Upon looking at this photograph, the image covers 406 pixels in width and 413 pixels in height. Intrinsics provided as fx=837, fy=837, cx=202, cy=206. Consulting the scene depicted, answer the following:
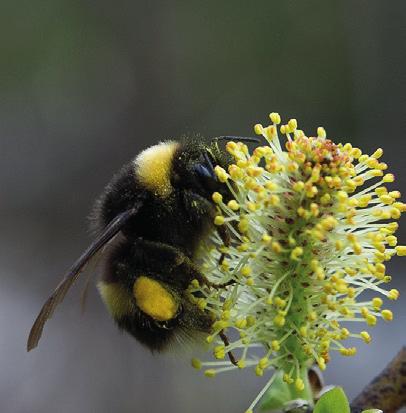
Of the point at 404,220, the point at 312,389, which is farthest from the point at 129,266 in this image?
the point at 404,220

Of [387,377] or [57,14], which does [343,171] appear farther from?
[57,14]

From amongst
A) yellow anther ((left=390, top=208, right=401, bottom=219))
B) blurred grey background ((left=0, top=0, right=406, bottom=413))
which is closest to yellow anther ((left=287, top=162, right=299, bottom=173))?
yellow anther ((left=390, top=208, right=401, bottom=219))

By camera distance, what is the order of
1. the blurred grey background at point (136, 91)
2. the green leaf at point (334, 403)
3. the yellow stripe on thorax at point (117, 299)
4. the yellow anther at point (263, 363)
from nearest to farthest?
the green leaf at point (334, 403) < the yellow anther at point (263, 363) < the yellow stripe on thorax at point (117, 299) < the blurred grey background at point (136, 91)

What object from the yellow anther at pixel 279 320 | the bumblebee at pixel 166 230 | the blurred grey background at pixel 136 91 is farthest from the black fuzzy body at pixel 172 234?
the blurred grey background at pixel 136 91

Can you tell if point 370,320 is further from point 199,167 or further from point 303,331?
point 199,167

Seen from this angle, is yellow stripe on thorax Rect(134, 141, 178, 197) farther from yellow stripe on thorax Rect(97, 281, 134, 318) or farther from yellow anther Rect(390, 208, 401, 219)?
yellow anther Rect(390, 208, 401, 219)

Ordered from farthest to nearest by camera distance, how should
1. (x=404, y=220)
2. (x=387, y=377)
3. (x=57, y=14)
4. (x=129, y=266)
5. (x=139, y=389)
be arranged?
1. (x=57, y=14)
2. (x=404, y=220)
3. (x=139, y=389)
4. (x=129, y=266)
5. (x=387, y=377)

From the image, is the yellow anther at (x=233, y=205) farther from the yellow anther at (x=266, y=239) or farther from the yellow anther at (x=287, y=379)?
the yellow anther at (x=287, y=379)

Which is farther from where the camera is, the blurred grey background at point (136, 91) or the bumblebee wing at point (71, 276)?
the blurred grey background at point (136, 91)
